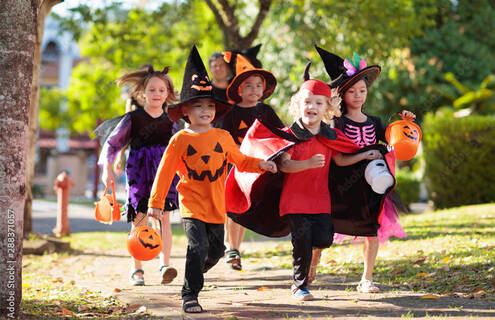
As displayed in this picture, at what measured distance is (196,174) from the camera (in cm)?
475

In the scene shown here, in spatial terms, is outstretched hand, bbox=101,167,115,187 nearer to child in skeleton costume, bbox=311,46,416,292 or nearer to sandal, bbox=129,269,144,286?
sandal, bbox=129,269,144,286

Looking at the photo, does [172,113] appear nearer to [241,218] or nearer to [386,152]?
[241,218]

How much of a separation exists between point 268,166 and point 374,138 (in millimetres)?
1305

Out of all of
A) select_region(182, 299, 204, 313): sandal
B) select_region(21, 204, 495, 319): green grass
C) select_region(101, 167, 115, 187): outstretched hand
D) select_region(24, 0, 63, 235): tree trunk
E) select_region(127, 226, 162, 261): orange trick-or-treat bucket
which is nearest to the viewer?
select_region(182, 299, 204, 313): sandal

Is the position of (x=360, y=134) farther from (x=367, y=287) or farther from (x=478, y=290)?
(x=478, y=290)

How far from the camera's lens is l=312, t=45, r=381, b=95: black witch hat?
5637 mm

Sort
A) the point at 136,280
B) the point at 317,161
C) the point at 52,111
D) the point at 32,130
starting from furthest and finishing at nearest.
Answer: the point at 52,111, the point at 32,130, the point at 136,280, the point at 317,161

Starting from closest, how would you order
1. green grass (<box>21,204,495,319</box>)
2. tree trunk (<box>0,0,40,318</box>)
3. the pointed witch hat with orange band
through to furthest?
tree trunk (<box>0,0,40,318</box>), green grass (<box>21,204,495,319</box>), the pointed witch hat with orange band

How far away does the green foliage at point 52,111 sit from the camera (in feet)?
118

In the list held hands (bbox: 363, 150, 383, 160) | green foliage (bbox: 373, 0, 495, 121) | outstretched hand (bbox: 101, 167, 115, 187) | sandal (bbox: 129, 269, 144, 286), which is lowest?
sandal (bbox: 129, 269, 144, 286)

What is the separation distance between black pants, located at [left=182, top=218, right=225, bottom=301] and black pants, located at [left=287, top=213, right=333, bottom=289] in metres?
0.66

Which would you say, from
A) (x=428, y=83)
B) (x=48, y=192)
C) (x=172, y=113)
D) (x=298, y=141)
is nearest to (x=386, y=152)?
(x=298, y=141)

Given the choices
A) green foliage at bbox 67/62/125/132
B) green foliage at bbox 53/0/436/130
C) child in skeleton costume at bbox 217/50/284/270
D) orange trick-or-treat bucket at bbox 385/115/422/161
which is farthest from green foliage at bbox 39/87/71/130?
orange trick-or-treat bucket at bbox 385/115/422/161

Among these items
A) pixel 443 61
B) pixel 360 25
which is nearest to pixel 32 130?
pixel 360 25
